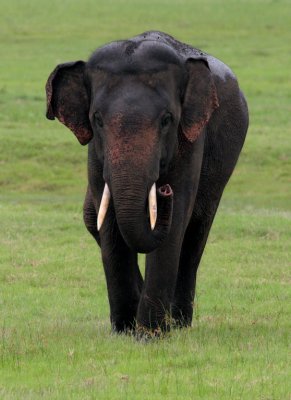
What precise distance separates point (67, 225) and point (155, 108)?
333 inches

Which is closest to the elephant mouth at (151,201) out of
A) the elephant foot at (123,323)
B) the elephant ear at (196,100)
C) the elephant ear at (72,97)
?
the elephant ear at (196,100)

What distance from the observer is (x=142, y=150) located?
8.34 m

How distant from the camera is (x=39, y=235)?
16.3 metres

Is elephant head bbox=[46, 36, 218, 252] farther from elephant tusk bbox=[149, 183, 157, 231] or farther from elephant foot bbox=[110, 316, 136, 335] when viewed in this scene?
elephant foot bbox=[110, 316, 136, 335]

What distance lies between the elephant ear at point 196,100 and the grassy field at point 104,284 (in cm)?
145

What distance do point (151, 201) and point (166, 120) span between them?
0.64 m

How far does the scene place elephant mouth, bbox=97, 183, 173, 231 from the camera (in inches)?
326

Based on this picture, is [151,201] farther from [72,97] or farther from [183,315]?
[183,315]

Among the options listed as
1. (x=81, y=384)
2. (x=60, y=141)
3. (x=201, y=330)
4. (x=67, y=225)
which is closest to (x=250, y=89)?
(x=60, y=141)

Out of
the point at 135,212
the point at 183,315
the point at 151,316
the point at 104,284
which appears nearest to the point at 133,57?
the point at 135,212

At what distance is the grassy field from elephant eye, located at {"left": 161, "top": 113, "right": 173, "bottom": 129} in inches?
57.0

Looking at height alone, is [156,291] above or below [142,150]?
below

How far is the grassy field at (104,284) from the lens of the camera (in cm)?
752

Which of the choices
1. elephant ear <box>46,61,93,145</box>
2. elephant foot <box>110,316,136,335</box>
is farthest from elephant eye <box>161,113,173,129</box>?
elephant foot <box>110,316,136,335</box>
